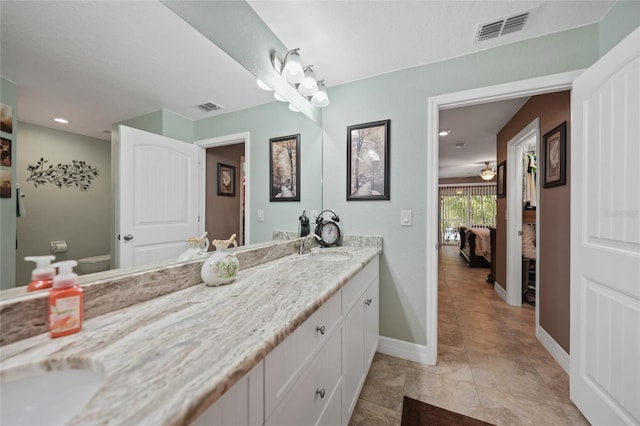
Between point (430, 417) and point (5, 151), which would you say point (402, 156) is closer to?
point (430, 417)

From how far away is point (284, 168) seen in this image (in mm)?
1762

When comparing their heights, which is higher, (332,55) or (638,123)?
(332,55)

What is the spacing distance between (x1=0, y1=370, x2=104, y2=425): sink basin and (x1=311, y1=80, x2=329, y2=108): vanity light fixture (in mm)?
2049

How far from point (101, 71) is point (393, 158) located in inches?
70.9

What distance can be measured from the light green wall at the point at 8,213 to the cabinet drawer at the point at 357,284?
109 centimetres

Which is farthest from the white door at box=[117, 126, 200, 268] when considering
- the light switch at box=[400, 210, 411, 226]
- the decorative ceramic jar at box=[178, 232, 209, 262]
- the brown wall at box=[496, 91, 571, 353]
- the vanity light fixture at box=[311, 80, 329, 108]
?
the brown wall at box=[496, 91, 571, 353]

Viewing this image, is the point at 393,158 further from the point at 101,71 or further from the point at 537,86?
the point at 101,71

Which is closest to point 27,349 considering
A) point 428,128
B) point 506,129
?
point 428,128

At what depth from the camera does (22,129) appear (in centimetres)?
58

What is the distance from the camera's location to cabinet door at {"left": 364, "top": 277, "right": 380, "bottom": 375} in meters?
1.62

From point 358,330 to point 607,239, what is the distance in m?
1.36

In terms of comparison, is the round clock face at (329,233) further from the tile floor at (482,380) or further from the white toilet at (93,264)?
the white toilet at (93,264)

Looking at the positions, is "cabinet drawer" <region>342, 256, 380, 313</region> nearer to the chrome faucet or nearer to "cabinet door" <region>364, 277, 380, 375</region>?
"cabinet door" <region>364, 277, 380, 375</region>

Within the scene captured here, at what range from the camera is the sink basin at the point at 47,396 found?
1.57 ft
